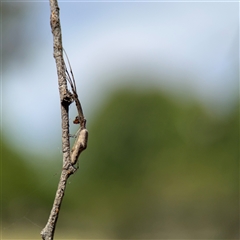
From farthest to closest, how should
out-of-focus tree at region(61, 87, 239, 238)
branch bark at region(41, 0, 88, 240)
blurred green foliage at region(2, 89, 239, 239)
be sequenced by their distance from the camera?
1. out-of-focus tree at region(61, 87, 239, 238)
2. blurred green foliage at region(2, 89, 239, 239)
3. branch bark at region(41, 0, 88, 240)

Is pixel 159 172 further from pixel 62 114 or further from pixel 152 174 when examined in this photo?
pixel 62 114

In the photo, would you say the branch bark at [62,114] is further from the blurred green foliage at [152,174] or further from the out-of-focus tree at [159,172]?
the out-of-focus tree at [159,172]

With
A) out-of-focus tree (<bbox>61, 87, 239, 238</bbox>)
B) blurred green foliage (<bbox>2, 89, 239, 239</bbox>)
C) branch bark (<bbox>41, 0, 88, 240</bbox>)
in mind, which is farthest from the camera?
out-of-focus tree (<bbox>61, 87, 239, 238</bbox>)

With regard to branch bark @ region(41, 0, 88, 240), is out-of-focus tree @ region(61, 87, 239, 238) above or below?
below

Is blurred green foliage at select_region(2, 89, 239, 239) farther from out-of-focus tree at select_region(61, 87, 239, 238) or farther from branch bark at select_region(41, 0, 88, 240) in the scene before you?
branch bark at select_region(41, 0, 88, 240)

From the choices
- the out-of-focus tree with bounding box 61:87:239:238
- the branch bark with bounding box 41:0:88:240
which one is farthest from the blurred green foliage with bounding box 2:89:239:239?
the branch bark with bounding box 41:0:88:240

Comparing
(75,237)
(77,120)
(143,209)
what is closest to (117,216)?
(143,209)

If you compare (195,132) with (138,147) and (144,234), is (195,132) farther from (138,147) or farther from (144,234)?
(144,234)

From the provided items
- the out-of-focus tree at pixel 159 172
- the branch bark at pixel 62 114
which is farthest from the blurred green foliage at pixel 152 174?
the branch bark at pixel 62 114

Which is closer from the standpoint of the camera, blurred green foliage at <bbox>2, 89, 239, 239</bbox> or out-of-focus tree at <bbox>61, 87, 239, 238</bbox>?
blurred green foliage at <bbox>2, 89, 239, 239</bbox>
